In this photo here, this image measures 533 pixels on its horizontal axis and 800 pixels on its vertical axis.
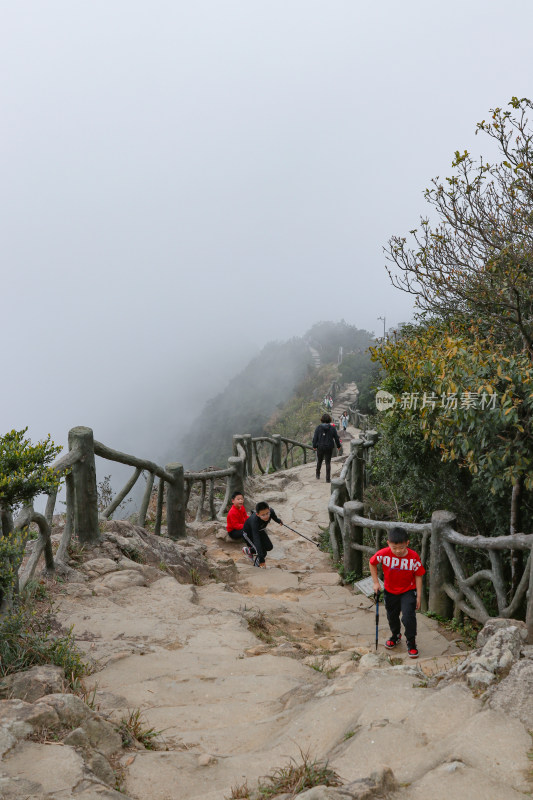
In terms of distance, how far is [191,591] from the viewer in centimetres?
525

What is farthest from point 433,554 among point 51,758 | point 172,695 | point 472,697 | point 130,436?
point 130,436

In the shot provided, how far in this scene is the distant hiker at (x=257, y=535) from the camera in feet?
25.7

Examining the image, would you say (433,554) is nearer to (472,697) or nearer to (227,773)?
(472,697)

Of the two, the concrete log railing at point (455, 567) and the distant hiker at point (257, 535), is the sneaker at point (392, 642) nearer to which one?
the concrete log railing at point (455, 567)

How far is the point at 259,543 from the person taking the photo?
25.8ft

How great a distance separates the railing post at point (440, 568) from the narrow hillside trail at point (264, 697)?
8.1 inches

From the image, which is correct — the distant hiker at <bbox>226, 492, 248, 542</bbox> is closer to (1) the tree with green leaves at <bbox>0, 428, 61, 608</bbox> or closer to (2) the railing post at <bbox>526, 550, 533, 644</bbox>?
(2) the railing post at <bbox>526, 550, 533, 644</bbox>

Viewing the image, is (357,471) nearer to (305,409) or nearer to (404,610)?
(404,610)

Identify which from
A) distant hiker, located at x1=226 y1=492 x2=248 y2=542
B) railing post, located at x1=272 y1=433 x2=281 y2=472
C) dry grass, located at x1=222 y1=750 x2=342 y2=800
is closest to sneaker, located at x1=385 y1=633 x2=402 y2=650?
dry grass, located at x1=222 y1=750 x2=342 y2=800

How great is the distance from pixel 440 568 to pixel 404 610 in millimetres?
938

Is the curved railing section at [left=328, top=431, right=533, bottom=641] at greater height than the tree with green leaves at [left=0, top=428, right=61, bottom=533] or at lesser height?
lesser

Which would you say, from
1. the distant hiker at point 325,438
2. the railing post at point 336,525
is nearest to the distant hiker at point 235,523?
the railing post at point 336,525

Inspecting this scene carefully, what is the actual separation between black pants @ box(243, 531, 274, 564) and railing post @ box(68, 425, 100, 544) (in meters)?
2.87

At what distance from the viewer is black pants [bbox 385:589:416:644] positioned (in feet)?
16.0
